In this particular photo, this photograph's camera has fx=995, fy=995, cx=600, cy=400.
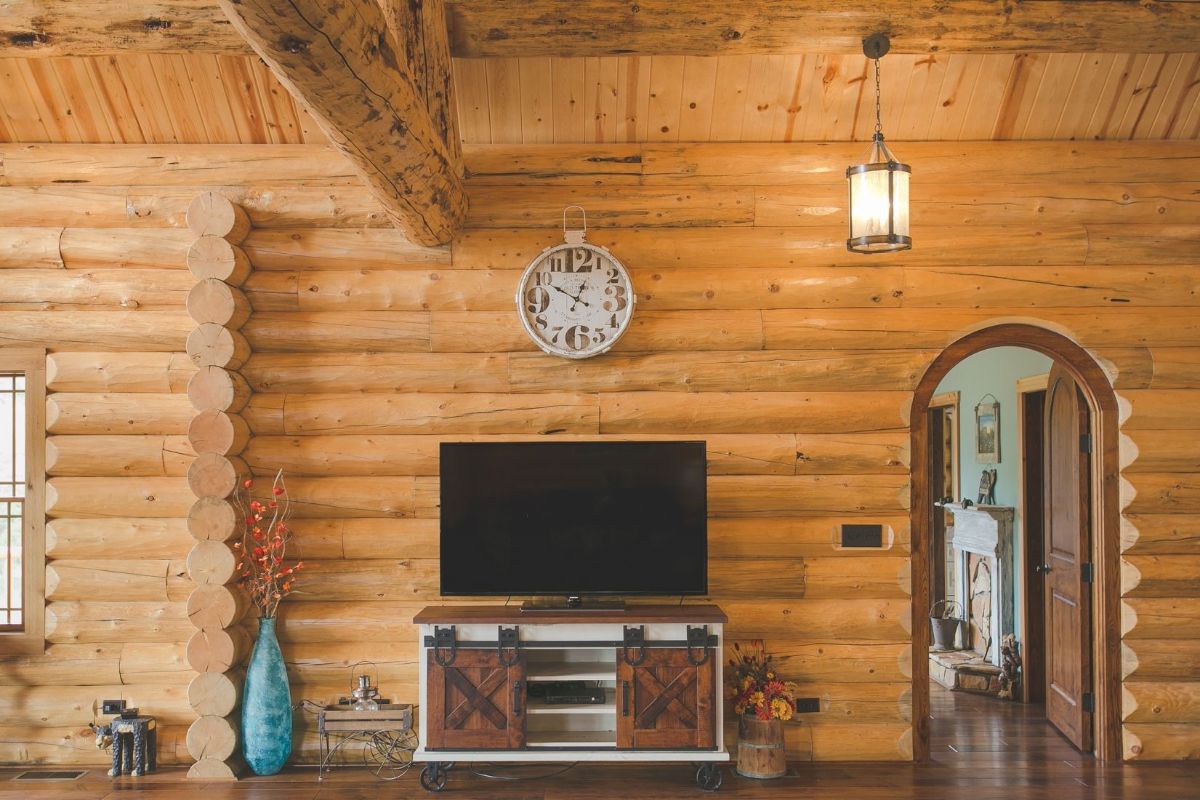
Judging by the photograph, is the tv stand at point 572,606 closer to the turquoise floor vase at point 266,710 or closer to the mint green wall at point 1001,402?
the turquoise floor vase at point 266,710

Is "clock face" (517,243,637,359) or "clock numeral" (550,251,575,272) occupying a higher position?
"clock numeral" (550,251,575,272)

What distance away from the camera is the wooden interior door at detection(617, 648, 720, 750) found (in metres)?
4.98

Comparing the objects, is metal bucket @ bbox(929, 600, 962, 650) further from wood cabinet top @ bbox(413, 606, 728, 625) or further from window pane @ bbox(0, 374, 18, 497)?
window pane @ bbox(0, 374, 18, 497)

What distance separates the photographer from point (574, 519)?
5.26 metres

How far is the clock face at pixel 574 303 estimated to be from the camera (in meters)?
5.53

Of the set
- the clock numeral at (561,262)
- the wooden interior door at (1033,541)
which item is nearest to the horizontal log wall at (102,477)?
the clock numeral at (561,262)

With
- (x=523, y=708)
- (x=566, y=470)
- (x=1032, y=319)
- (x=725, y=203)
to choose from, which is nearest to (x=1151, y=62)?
(x=1032, y=319)

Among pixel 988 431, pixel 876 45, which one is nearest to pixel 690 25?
pixel 876 45

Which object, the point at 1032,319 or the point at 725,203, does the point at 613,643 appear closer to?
the point at 725,203

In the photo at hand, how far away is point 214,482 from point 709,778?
2985 mm

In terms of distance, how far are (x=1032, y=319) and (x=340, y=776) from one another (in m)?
4.54

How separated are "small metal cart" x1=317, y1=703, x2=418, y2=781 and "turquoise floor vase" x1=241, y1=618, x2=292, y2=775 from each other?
20 centimetres

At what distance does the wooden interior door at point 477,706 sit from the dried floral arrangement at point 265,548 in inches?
41.1

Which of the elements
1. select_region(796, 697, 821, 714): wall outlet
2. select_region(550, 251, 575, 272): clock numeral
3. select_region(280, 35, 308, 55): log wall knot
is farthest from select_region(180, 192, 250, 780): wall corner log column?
select_region(796, 697, 821, 714): wall outlet
